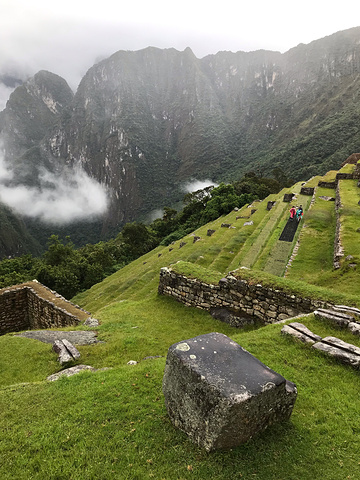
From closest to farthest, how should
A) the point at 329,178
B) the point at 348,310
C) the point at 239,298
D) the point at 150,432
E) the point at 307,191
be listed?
the point at 150,432 < the point at 348,310 < the point at 239,298 < the point at 307,191 < the point at 329,178

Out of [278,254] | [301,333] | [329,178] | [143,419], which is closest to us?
[143,419]

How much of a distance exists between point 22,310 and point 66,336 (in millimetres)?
10206

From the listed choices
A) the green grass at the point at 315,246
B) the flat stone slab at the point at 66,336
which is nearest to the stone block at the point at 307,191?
the green grass at the point at 315,246

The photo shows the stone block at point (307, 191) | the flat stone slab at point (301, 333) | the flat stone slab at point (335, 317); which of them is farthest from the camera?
the stone block at point (307, 191)

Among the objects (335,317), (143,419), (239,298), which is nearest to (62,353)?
(143,419)

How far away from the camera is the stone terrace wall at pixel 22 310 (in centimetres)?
1682

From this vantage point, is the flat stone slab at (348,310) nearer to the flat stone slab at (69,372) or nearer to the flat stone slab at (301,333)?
the flat stone slab at (301,333)

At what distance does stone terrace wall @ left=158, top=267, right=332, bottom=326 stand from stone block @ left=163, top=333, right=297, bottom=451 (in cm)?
610

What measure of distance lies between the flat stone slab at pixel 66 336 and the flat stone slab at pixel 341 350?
24.5ft

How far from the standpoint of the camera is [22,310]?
60.7ft

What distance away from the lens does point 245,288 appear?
11570mm

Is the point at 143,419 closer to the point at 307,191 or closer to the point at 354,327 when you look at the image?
the point at 354,327

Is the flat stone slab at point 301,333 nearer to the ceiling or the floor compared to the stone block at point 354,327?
nearer to the ceiling

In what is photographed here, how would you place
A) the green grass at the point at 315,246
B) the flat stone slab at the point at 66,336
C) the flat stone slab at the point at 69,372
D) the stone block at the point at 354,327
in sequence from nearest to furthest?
the flat stone slab at the point at 69,372 < the stone block at the point at 354,327 < the flat stone slab at the point at 66,336 < the green grass at the point at 315,246
